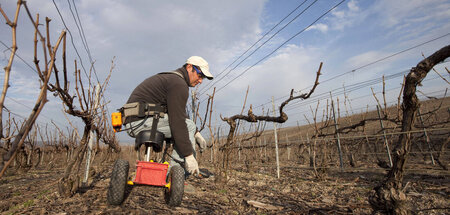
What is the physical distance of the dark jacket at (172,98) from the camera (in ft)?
7.04

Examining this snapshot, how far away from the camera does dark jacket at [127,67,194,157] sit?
2145 mm

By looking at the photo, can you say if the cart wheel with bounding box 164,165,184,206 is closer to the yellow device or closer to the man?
the man

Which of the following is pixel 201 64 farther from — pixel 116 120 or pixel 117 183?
pixel 117 183

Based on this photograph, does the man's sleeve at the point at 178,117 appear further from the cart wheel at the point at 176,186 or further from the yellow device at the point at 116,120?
the yellow device at the point at 116,120

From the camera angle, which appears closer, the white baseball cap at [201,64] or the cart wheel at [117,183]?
the cart wheel at [117,183]

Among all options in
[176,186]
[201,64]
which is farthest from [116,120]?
[201,64]

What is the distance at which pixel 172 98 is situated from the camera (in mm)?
2178

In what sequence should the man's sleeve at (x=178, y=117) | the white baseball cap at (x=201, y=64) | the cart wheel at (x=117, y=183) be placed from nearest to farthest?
the cart wheel at (x=117, y=183)
the man's sleeve at (x=178, y=117)
the white baseball cap at (x=201, y=64)

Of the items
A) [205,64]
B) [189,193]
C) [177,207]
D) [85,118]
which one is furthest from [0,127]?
[189,193]

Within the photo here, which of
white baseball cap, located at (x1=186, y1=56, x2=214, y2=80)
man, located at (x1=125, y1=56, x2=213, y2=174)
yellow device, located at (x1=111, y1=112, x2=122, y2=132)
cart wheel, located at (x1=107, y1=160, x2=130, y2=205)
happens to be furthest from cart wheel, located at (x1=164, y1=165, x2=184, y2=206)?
white baseball cap, located at (x1=186, y1=56, x2=214, y2=80)

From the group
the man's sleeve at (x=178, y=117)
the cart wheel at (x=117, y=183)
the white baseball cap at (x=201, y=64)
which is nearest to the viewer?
the cart wheel at (x=117, y=183)

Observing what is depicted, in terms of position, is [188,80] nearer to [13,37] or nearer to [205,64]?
[205,64]

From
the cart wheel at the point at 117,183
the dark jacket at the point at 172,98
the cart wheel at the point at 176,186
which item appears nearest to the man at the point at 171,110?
the dark jacket at the point at 172,98

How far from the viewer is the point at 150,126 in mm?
2234
